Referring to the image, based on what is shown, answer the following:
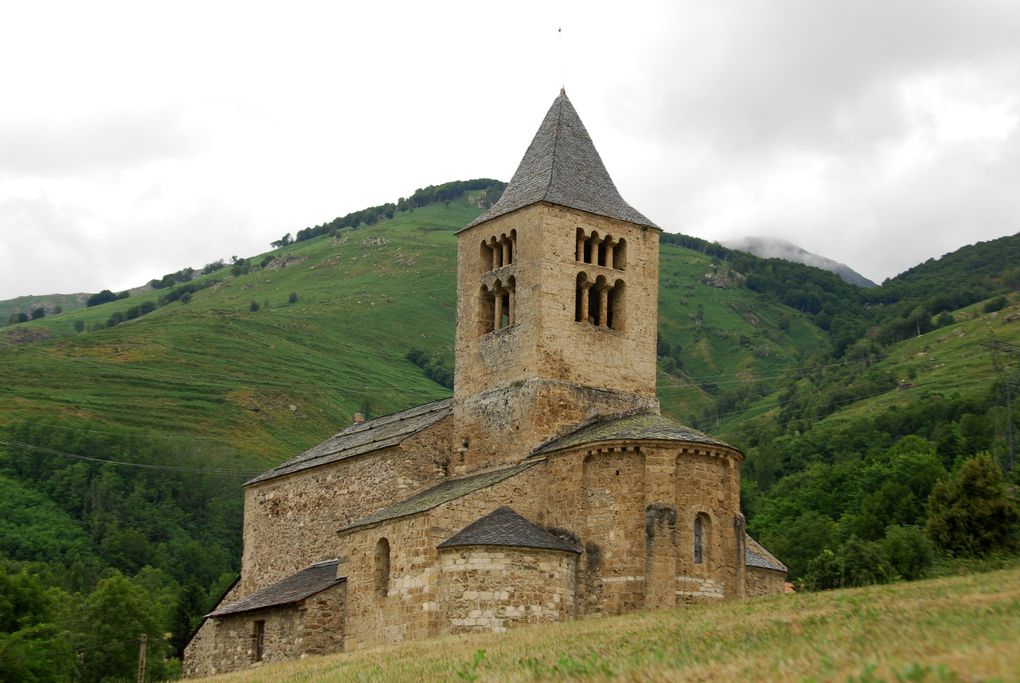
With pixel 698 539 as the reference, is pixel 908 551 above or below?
above

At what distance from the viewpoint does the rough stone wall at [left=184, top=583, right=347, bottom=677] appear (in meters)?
42.1

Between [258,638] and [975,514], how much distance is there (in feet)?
89.1

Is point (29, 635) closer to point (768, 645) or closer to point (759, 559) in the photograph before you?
point (759, 559)

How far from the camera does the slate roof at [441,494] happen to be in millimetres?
40250

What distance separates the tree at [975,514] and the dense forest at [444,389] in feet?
0.28

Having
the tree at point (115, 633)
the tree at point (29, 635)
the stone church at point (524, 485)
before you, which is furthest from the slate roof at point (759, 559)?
the tree at point (115, 633)

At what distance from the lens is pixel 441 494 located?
1660 inches

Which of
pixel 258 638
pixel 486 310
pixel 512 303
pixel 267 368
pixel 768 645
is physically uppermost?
pixel 267 368

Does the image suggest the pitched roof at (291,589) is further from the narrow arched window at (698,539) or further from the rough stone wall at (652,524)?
the narrow arched window at (698,539)

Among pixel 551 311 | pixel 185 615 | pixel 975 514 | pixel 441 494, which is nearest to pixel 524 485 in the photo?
pixel 441 494

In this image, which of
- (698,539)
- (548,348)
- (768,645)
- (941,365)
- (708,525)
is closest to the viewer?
(768,645)

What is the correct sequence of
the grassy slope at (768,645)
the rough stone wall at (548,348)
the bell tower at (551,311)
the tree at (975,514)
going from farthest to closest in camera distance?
the tree at (975,514) → the bell tower at (551,311) → the rough stone wall at (548,348) → the grassy slope at (768,645)

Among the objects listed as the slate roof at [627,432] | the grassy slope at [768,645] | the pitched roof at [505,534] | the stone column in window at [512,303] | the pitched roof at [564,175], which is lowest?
the grassy slope at [768,645]

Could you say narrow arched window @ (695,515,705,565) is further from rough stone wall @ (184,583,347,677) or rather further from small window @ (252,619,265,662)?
small window @ (252,619,265,662)
